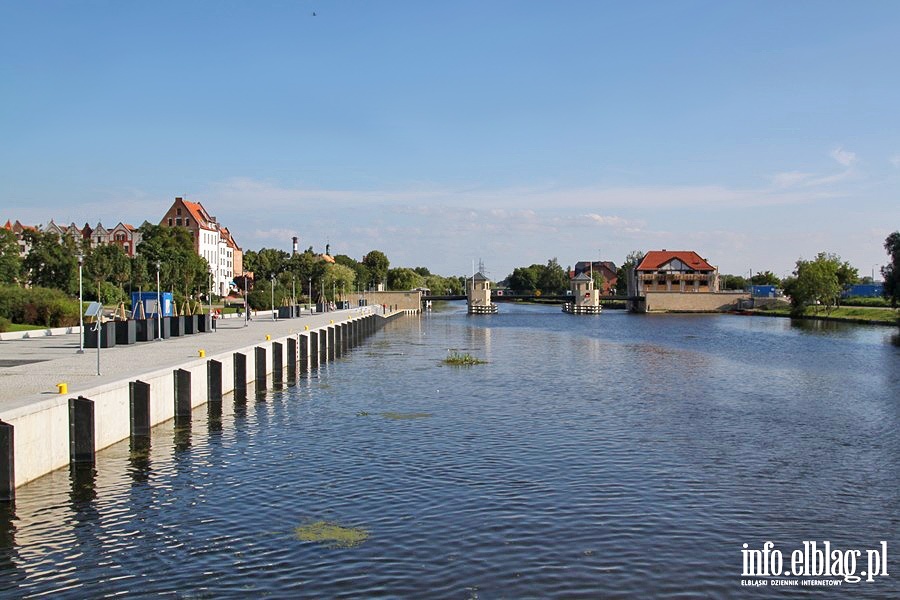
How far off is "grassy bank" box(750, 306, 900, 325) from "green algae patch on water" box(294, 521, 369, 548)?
97.1m

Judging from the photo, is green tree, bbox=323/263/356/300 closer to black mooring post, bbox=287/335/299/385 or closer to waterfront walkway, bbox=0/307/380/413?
black mooring post, bbox=287/335/299/385

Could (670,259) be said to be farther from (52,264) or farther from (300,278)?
(52,264)

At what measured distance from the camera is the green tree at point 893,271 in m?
93.4

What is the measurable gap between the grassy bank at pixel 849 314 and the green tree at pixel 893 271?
12.5 feet

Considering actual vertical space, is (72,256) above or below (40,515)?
above

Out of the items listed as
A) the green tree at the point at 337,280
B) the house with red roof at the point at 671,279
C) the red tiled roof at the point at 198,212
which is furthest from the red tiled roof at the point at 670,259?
the red tiled roof at the point at 198,212

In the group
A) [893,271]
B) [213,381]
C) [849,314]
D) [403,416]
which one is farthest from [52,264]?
[849,314]

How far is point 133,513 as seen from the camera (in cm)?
1722

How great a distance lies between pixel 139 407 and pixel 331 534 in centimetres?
1140

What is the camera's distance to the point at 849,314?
116188 millimetres

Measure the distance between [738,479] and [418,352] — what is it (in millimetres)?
42226

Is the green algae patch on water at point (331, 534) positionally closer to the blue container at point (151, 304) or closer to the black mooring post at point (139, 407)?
the black mooring post at point (139, 407)

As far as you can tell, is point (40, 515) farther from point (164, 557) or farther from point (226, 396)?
point (226, 396)

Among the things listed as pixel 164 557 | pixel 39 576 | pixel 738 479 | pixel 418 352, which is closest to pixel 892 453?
pixel 738 479
